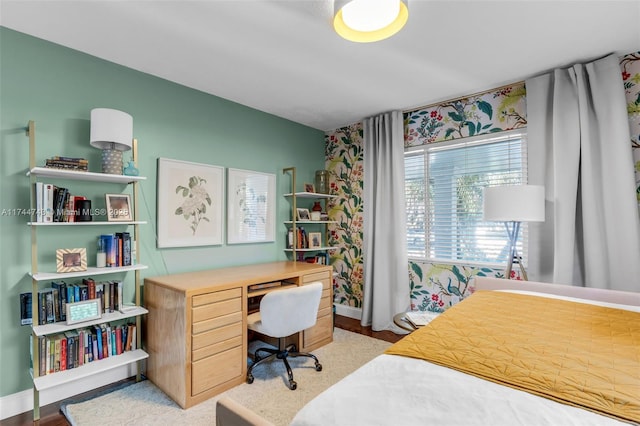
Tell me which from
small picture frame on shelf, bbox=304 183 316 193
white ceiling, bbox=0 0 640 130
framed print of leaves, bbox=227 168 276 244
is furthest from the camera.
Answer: small picture frame on shelf, bbox=304 183 316 193

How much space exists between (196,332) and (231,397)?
0.55 meters

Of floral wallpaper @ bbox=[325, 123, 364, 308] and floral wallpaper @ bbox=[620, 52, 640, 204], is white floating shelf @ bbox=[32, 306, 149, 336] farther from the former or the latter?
floral wallpaper @ bbox=[620, 52, 640, 204]

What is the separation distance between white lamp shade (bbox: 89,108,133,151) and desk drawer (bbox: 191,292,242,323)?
49.6 inches

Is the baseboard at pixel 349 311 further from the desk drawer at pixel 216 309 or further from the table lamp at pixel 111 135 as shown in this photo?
the table lamp at pixel 111 135

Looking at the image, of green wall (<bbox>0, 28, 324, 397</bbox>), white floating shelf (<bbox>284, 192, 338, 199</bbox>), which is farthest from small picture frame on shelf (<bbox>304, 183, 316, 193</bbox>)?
green wall (<bbox>0, 28, 324, 397</bbox>)

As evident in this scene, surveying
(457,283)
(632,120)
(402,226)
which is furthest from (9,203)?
(632,120)

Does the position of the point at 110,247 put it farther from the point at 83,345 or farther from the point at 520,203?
the point at 520,203

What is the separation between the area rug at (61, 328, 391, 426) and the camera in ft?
6.31

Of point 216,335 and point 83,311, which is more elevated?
point 83,311

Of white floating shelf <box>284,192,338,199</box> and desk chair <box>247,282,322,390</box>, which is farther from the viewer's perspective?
white floating shelf <box>284,192,338,199</box>

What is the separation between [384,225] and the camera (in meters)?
3.60

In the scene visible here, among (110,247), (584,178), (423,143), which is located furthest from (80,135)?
(584,178)

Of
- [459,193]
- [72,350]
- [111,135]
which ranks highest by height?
[111,135]

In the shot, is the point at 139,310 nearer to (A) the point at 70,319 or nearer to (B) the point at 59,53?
(A) the point at 70,319
